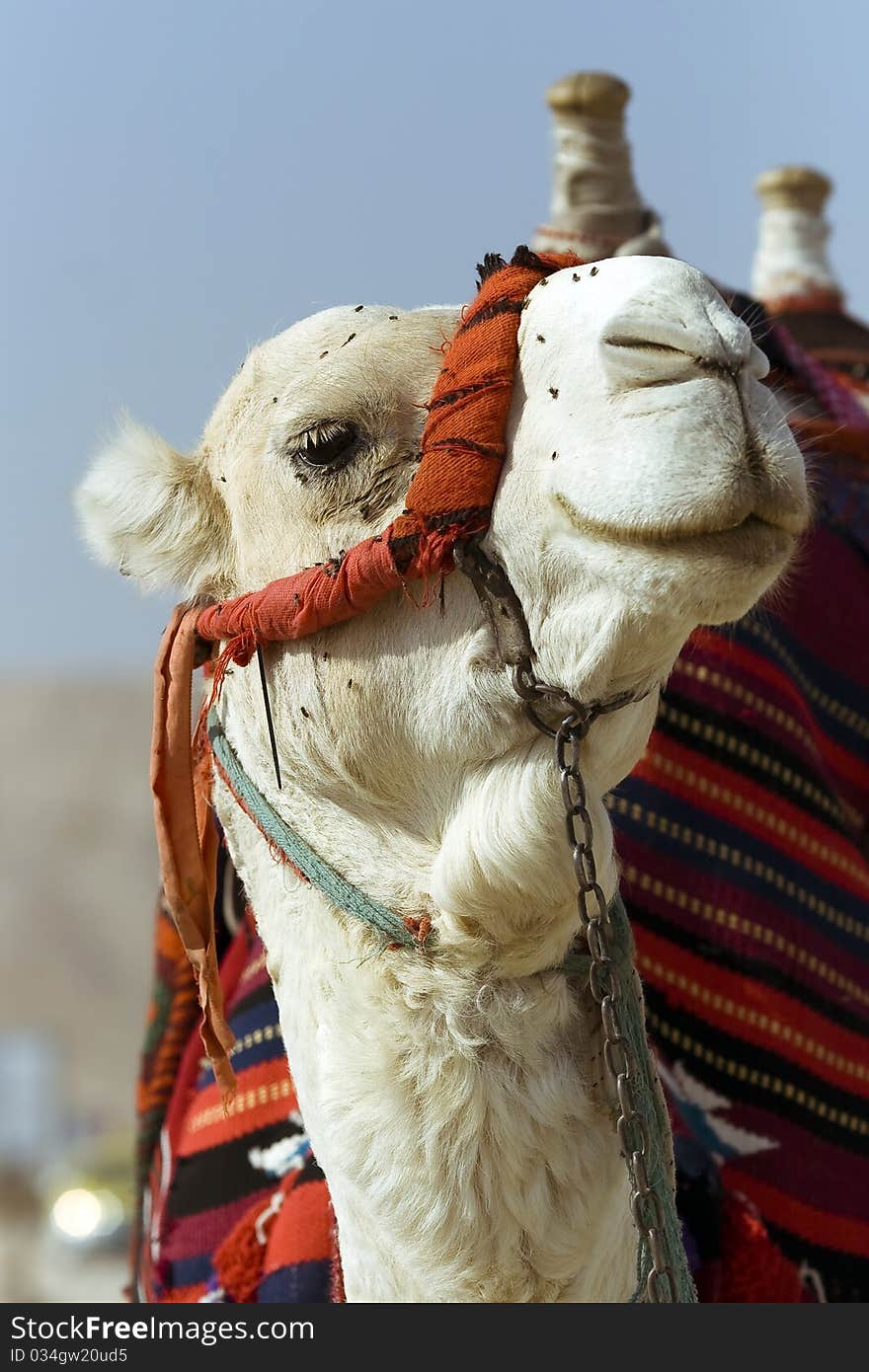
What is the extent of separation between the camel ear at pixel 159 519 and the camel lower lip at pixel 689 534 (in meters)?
0.59

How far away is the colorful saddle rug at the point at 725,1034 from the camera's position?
7.69ft

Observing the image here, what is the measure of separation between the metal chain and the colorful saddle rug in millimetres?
628

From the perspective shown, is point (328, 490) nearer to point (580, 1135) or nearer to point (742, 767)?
point (580, 1135)

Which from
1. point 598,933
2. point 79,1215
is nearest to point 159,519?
point 598,933

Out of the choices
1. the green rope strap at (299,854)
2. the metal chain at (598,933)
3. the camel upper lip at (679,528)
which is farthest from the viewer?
the green rope strap at (299,854)

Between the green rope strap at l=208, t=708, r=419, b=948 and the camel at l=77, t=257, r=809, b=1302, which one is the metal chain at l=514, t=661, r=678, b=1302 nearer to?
the camel at l=77, t=257, r=809, b=1302

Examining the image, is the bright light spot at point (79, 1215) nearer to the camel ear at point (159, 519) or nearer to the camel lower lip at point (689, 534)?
the camel ear at point (159, 519)

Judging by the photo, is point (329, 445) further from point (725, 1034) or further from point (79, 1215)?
point (79, 1215)

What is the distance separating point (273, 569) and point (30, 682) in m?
47.5

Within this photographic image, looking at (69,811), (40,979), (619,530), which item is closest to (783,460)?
(619,530)

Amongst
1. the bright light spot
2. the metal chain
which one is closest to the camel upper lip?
the metal chain

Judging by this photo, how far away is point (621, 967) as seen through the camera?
182cm

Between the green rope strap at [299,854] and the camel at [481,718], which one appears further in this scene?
the green rope strap at [299,854]

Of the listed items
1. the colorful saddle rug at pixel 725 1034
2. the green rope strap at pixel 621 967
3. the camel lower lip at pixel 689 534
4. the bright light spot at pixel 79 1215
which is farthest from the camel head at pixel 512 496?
the bright light spot at pixel 79 1215
